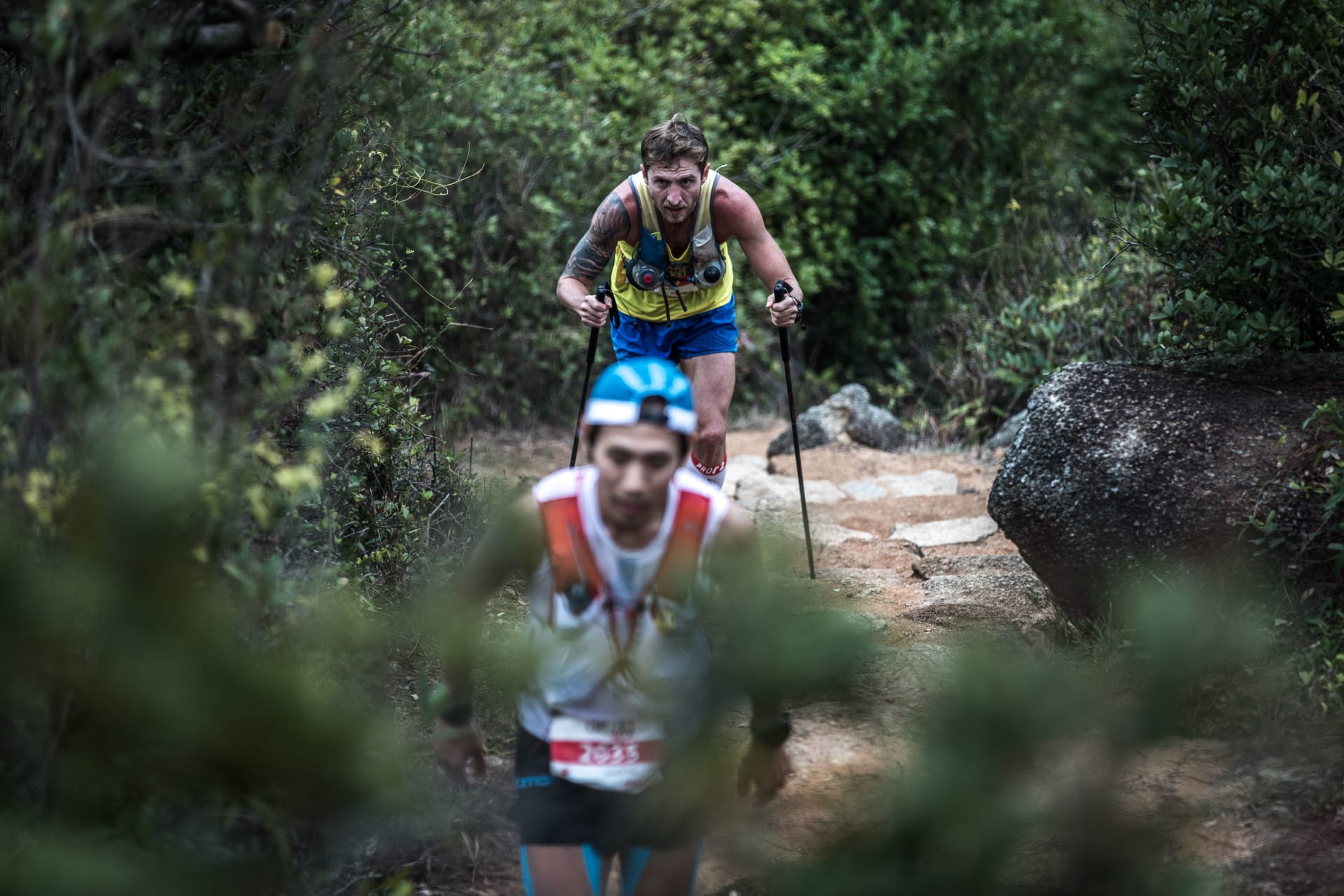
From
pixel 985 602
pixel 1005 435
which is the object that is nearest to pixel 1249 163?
pixel 985 602

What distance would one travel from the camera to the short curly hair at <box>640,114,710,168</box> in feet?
Result: 15.6

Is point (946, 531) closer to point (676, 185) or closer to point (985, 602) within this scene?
Answer: point (985, 602)

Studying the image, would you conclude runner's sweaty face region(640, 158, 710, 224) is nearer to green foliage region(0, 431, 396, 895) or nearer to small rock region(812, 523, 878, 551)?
small rock region(812, 523, 878, 551)

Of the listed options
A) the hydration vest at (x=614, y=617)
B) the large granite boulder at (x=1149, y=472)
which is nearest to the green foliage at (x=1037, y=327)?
Answer: the large granite boulder at (x=1149, y=472)

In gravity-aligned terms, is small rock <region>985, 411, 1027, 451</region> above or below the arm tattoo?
below

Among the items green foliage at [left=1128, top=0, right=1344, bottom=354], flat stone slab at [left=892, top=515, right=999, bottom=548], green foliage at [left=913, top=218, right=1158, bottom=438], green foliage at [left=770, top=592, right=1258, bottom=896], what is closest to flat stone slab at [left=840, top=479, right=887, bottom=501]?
flat stone slab at [left=892, top=515, right=999, bottom=548]

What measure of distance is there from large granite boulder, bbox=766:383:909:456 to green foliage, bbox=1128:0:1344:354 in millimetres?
3947

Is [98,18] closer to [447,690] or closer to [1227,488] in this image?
[447,690]

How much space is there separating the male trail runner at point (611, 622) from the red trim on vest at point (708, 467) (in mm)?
2526

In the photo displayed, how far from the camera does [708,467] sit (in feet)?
17.0

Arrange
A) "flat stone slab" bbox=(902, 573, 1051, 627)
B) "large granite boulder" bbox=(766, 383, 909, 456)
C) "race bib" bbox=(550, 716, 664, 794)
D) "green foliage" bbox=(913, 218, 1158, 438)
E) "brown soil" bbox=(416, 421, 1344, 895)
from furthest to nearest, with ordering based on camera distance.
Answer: "large granite boulder" bbox=(766, 383, 909, 456)
"green foliage" bbox=(913, 218, 1158, 438)
"flat stone slab" bbox=(902, 573, 1051, 627)
"race bib" bbox=(550, 716, 664, 794)
"brown soil" bbox=(416, 421, 1344, 895)

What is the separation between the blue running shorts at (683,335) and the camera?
Result: 5.17m

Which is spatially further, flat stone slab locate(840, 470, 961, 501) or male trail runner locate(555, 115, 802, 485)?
flat stone slab locate(840, 470, 961, 501)

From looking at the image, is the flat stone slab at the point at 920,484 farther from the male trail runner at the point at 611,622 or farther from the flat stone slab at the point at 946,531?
the male trail runner at the point at 611,622
